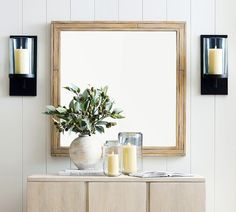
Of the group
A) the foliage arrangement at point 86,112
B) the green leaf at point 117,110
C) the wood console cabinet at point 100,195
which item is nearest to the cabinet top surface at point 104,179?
the wood console cabinet at point 100,195

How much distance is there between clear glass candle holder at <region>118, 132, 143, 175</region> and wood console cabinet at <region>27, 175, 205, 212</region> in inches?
4.6

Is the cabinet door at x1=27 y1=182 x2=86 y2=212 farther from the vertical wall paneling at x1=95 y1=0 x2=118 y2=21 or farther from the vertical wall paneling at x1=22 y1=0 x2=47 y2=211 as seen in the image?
the vertical wall paneling at x1=95 y1=0 x2=118 y2=21

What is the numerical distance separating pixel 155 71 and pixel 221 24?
1.49ft

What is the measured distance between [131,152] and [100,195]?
28 cm

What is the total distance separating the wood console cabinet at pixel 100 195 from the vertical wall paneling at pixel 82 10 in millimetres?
919

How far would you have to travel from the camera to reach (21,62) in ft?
10.1

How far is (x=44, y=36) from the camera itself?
3145mm

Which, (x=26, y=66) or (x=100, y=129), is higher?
(x=26, y=66)

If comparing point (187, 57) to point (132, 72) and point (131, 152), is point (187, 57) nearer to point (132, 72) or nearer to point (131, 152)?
point (132, 72)

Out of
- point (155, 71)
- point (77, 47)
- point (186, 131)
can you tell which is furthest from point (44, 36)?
point (186, 131)

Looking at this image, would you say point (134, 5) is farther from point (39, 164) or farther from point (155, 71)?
point (39, 164)

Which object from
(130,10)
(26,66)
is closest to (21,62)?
(26,66)

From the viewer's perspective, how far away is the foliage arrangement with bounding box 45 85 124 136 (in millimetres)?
2924

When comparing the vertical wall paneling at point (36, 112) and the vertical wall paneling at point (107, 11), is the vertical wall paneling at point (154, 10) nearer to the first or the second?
the vertical wall paneling at point (107, 11)
